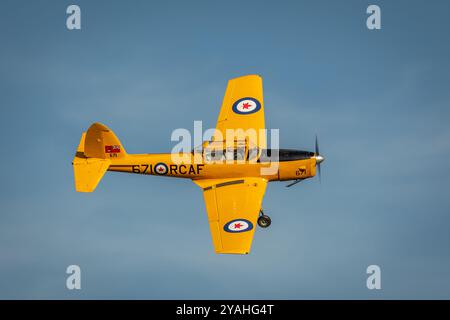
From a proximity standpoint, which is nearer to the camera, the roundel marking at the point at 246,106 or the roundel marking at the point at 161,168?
the roundel marking at the point at 161,168

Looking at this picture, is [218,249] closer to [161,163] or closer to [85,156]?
[161,163]

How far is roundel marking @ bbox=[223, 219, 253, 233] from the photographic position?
2144 centimetres

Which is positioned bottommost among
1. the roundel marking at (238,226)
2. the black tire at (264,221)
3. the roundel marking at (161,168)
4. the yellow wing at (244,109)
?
the roundel marking at (238,226)

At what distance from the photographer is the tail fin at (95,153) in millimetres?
23750

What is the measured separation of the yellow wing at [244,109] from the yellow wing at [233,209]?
1.70 m

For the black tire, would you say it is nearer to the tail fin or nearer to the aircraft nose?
the aircraft nose

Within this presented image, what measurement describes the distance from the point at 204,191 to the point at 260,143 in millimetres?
2689

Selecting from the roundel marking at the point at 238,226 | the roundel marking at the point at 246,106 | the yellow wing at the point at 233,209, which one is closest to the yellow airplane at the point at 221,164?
the yellow wing at the point at 233,209

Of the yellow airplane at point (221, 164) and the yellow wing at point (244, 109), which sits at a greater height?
the yellow wing at point (244, 109)

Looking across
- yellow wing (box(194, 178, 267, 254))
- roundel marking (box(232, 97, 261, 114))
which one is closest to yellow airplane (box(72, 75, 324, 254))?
yellow wing (box(194, 178, 267, 254))

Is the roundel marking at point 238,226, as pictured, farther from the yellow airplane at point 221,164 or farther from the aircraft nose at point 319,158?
the aircraft nose at point 319,158

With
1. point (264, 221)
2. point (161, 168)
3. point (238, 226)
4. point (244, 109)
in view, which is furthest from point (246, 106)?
point (238, 226)

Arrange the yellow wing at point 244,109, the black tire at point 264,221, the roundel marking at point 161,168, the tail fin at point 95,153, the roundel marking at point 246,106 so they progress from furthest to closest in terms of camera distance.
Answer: the roundel marking at point 246,106, the yellow wing at point 244,109, the roundel marking at point 161,168, the tail fin at point 95,153, the black tire at point 264,221

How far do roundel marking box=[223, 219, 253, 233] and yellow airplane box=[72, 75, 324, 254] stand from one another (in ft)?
2.23
